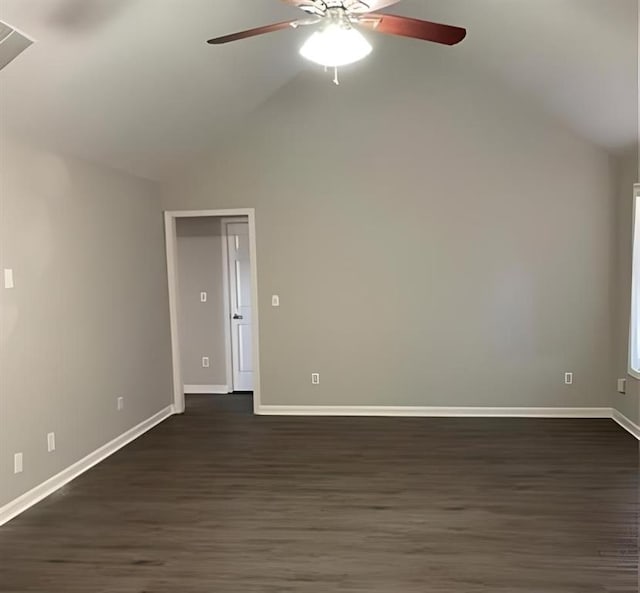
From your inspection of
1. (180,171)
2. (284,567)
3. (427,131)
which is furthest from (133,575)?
(427,131)

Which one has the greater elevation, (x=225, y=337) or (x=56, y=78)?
(x=56, y=78)

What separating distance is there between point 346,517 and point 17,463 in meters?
2.09

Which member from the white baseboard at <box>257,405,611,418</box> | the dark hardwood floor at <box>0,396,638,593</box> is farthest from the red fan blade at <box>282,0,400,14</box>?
the white baseboard at <box>257,405,611,418</box>

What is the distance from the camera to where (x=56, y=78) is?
317cm

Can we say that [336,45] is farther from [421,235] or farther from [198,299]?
[198,299]

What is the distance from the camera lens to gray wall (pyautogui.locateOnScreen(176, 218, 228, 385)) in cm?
655

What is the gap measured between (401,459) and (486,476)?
67cm

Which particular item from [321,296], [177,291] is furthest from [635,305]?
[177,291]

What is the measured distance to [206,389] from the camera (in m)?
6.70

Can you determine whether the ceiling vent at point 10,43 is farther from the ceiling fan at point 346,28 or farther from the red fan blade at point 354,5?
the red fan blade at point 354,5

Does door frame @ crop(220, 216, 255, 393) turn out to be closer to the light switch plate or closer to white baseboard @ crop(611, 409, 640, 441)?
the light switch plate

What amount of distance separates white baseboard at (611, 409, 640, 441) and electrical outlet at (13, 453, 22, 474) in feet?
15.4

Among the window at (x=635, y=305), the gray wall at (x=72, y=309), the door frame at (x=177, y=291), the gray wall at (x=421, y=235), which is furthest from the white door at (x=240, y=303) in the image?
the window at (x=635, y=305)

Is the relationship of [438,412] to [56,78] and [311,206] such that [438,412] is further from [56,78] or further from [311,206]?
[56,78]
